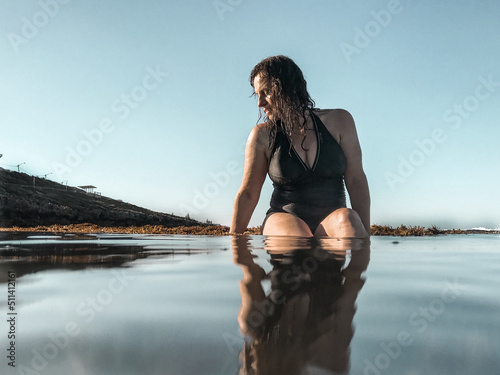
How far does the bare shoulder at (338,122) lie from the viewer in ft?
11.4

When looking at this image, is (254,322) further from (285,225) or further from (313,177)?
(313,177)

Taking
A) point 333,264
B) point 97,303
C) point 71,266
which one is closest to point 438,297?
point 333,264

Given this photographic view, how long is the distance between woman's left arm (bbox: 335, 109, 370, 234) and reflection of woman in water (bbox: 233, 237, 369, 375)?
7.43 ft

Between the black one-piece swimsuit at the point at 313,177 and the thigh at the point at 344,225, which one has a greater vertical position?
the black one-piece swimsuit at the point at 313,177

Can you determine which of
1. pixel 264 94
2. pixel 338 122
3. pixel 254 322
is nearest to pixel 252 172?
pixel 264 94

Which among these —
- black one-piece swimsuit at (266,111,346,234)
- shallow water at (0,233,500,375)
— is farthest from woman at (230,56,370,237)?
shallow water at (0,233,500,375)

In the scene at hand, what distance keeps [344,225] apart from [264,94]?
1.56 m

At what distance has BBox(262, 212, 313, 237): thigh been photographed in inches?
127

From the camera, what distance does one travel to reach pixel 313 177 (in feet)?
11.0

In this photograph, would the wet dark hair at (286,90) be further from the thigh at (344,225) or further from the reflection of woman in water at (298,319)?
the reflection of woman in water at (298,319)

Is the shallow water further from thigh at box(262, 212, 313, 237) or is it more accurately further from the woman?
the woman

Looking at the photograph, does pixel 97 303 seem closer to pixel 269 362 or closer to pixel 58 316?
pixel 58 316

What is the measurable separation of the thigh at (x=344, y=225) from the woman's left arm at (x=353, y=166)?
458 millimetres

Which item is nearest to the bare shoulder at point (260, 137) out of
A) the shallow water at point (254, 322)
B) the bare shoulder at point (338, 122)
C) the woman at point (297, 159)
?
the woman at point (297, 159)
